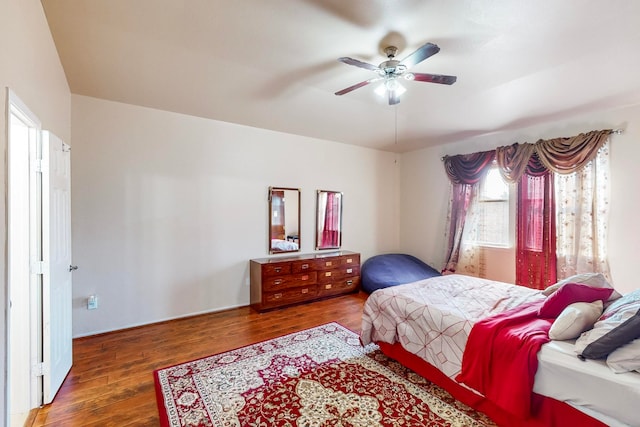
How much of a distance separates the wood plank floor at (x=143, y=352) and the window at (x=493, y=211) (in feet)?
7.69

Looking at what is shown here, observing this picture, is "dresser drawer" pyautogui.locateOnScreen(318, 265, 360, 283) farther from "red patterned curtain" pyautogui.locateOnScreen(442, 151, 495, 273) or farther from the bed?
the bed

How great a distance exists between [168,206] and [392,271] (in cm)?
364

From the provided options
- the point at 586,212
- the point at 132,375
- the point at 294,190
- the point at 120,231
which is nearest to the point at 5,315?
the point at 132,375

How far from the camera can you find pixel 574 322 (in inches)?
68.5

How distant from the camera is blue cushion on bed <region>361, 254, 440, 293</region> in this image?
4723 mm

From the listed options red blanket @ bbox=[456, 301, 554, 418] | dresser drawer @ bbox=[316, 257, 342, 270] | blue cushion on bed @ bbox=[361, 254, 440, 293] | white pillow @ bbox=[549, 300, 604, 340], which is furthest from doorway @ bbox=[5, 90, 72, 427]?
blue cushion on bed @ bbox=[361, 254, 440, 293]

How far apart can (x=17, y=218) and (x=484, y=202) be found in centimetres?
550

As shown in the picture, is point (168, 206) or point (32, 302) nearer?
point (32, 302)

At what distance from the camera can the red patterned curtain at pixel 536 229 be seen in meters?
3.86

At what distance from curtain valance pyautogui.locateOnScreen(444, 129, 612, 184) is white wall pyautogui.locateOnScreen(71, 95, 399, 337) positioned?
2482 millimetres

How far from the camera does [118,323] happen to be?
10.9 feet

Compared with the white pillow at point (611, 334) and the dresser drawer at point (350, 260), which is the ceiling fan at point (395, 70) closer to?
the white pillow at point (611, 334)

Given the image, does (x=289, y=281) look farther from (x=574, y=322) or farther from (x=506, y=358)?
(x=574, y=322)

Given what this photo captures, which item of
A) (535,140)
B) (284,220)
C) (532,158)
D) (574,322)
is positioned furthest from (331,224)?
(574,322)
